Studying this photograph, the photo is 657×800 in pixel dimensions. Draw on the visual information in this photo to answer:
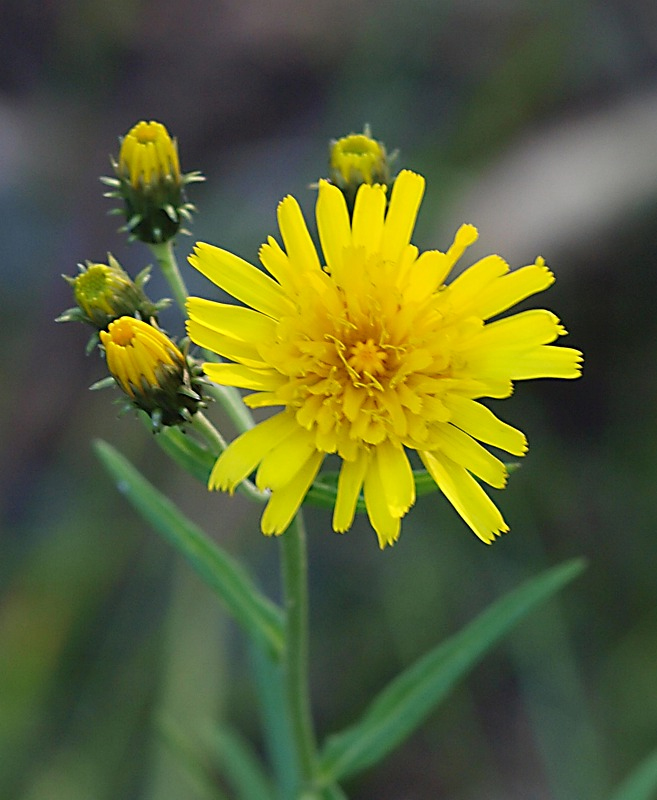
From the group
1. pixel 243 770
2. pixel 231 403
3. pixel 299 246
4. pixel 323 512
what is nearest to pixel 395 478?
pixel 231 403

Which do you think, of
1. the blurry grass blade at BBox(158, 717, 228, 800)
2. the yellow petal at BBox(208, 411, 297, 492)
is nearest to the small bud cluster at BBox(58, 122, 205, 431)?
the yellow petal at BBox(208, 411, 297, 492)

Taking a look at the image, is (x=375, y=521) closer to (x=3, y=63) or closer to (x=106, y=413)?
(x=106, y=413)

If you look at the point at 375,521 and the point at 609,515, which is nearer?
the point at 375,521

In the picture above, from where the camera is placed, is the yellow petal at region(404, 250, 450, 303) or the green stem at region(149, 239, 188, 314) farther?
the green stem at region(149, 239, 188, 314)

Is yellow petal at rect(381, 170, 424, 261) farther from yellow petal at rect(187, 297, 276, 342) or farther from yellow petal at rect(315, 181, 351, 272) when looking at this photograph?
yellow petal at rect(187, 297, 276, 342)

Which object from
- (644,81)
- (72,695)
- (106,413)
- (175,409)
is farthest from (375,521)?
(644,81)

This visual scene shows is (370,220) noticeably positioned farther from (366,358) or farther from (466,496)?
(466,496)

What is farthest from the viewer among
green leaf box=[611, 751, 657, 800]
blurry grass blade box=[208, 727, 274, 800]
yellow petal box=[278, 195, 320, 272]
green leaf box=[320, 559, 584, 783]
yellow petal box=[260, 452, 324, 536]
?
blurry grass blade box=[208, 727, 274, 800]
